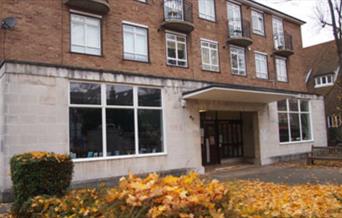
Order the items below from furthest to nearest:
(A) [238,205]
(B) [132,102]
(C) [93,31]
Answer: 1. (C) [93,31]
2. (B) [132,102]
3. (A) [238,205]

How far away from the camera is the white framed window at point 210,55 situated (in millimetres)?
17667

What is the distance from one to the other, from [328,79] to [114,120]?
24949 millimetres

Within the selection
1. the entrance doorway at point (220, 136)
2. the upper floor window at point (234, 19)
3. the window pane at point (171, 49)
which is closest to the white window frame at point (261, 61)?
the upper floor window at point (234, 19)

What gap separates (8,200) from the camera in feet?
31.6

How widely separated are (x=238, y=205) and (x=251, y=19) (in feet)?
60.2

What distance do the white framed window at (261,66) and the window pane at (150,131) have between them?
30.8ft

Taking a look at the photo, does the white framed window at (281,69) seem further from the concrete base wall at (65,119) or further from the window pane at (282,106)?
the concrete base wall at (65,119)

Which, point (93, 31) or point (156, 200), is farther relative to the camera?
point (93, 31)


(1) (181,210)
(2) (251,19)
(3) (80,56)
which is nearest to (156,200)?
(1) (181,210)

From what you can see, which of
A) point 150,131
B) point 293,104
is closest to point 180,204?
point 150,131

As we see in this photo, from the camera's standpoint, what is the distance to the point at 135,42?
15.0 m

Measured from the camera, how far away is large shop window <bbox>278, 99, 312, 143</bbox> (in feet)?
64.4

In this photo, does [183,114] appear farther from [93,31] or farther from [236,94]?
[93,31]

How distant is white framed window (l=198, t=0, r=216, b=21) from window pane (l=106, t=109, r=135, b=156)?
26.8ft
